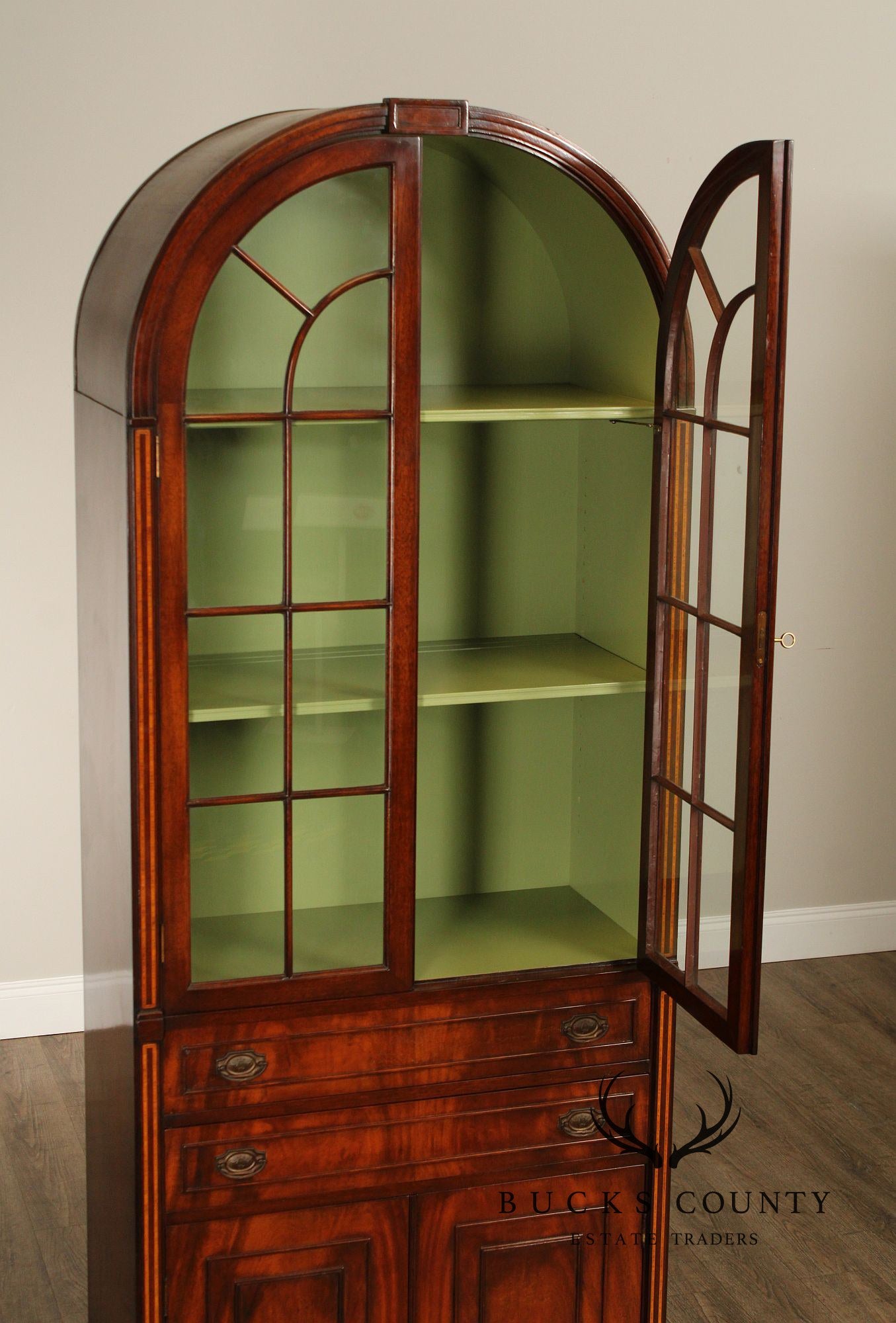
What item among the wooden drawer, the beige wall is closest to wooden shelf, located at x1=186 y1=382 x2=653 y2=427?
the wooden drawer

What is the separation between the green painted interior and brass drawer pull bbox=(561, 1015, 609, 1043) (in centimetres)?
9

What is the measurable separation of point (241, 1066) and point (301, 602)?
666mm

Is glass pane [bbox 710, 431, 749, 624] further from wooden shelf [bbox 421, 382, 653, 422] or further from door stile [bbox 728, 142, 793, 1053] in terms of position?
wooden shelf [bbox 421, 382, 653, 422]

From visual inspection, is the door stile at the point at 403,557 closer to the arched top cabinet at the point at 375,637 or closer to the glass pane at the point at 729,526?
the arched top cabinet at the point at 375,637

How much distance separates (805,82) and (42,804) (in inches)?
110

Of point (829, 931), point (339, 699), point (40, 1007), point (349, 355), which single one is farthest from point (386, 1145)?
point (829, 931)

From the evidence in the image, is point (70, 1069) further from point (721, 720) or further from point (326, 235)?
point (326, 235)

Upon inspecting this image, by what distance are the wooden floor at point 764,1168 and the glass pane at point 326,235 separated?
1962 mm

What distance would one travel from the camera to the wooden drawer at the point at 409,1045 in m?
2.03

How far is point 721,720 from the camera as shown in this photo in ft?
6.42

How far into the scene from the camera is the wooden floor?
2756 millimetres

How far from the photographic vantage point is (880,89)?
3.96 m

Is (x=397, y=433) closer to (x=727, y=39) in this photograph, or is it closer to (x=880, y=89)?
(x=727, y=39)

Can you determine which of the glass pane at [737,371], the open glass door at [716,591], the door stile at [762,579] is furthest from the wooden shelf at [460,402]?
the door stile at [762,579]
